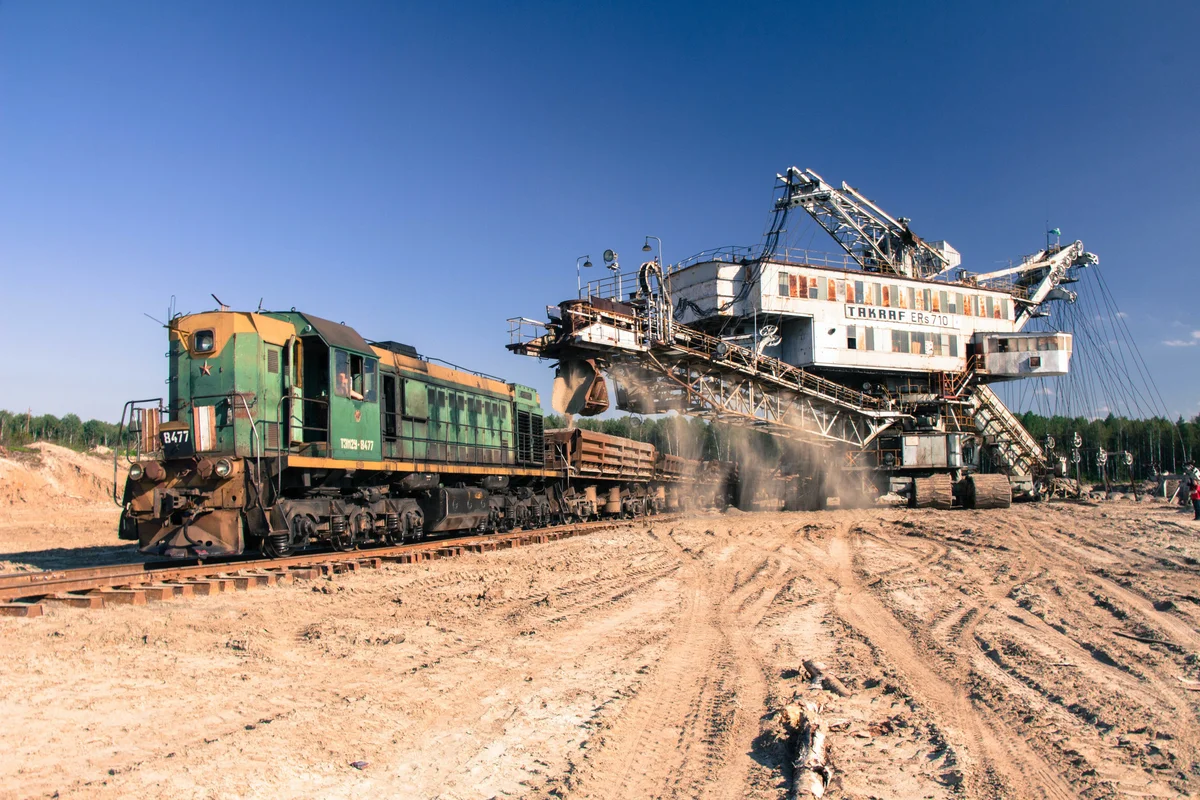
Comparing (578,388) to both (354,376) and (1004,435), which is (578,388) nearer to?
(354,376)

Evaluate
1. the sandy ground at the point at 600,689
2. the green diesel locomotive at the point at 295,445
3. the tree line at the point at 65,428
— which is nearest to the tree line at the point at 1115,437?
the tree line at the point at 65,428

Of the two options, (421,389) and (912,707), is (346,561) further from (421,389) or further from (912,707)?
(912,707)

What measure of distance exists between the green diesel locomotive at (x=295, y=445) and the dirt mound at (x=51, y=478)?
26897mm

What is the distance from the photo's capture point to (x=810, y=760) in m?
5.09

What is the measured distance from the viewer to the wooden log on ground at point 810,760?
15.6 ft

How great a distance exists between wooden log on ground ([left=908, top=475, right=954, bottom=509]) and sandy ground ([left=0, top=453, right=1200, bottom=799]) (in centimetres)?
1946

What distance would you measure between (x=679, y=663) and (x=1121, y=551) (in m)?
14.6

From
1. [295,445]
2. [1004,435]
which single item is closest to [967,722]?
[295,445]

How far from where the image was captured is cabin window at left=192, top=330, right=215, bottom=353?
13016 mm

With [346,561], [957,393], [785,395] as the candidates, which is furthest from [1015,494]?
[346,561]

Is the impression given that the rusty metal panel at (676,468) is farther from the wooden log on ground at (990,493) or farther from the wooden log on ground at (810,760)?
the wooden log on ground at (810,760)

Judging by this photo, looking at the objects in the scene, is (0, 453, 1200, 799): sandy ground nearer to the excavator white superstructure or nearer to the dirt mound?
the excavator white superstructure

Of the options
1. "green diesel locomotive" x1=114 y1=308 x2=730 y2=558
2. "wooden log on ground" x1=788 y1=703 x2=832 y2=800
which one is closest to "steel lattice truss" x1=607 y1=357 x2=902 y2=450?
"green diesel locomotive" x1=114 y1=308 x2=730 y2=558

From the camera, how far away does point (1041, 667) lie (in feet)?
25.3
